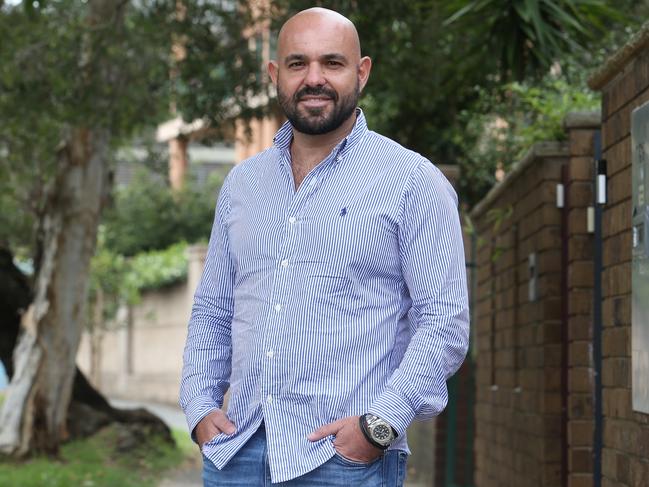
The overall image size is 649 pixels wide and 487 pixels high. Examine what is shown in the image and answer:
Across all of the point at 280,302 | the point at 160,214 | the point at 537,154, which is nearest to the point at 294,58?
the point at 280,302

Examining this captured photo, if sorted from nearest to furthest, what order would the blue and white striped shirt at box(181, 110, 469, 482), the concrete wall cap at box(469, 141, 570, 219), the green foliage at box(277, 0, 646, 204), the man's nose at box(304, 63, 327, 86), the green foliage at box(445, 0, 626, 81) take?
1. the blue and white striped shirt at box(181, 110, 469, 482)
2. the man's nose at box(304, 63, 327, 86)
3. the concrete wall cap at box(469, 141, 570, 219)
4. the green foliage at box(445, 0, 626, 81)
5. the green foliage at box(277, 0, 646, 204)

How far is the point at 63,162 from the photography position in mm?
14344

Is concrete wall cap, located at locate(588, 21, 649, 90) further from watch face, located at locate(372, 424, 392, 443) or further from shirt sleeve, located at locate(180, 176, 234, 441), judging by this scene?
watch face, located at locate(372, 424, 392, 443)

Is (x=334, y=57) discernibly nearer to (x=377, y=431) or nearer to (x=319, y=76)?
(x=319, y=76)

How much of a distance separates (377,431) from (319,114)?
2.75ft

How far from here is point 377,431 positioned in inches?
124

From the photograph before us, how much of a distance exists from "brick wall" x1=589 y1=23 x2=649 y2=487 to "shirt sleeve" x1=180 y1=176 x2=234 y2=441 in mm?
1694

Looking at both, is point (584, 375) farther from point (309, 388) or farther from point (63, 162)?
point (63, 162)

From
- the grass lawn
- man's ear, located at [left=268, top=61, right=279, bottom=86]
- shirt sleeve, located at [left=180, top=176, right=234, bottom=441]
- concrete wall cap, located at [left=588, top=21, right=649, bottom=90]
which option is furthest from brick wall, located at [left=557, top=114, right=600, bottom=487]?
the grass lawn

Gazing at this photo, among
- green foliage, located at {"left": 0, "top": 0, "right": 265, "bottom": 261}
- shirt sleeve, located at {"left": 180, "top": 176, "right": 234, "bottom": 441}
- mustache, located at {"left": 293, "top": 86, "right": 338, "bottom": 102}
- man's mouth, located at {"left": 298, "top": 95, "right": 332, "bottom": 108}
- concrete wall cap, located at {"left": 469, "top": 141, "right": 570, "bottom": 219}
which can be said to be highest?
green foliage, located at {"left": 0, "top": 0, "right": 265, "bottom": 261}

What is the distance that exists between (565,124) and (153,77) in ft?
24.7

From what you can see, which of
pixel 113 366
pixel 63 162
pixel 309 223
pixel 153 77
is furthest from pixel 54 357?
pixel 113 366

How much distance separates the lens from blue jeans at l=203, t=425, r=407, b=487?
3201 millimetres

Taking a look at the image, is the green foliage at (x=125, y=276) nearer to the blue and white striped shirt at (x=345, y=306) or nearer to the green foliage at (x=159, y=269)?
the green foliage at (x=159, y=269)
